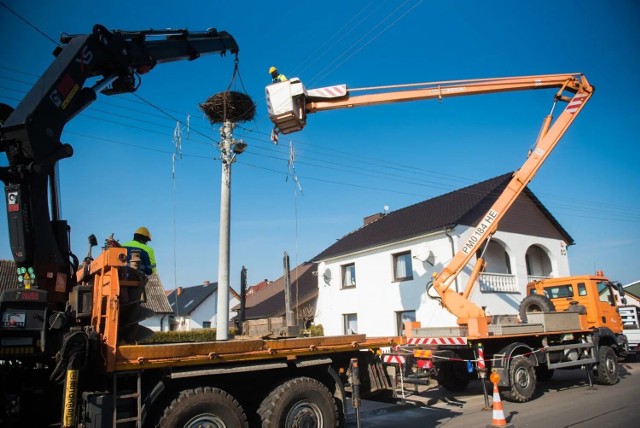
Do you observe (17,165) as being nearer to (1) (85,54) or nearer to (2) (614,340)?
(1) (85,54)

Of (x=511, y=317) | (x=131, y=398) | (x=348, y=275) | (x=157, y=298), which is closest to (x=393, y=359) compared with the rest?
(x=131, y=398)

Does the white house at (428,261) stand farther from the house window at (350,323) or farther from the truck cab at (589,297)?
the truck cab at (589,297)

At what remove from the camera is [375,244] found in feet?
69.8

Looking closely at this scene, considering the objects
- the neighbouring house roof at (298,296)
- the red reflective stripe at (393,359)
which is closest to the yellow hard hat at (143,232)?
the red reflective stripe at (393,359)

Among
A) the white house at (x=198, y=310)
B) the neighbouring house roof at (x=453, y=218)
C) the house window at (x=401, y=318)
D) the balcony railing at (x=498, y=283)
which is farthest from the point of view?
the white house at (x=198, y=310)

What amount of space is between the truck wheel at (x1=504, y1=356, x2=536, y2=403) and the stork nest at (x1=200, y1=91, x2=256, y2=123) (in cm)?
1012

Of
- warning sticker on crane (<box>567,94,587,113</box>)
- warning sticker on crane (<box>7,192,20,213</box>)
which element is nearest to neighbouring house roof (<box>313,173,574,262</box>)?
warning sticker on crane (<box>567,94,587,113</box>)

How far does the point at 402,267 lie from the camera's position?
20453mm

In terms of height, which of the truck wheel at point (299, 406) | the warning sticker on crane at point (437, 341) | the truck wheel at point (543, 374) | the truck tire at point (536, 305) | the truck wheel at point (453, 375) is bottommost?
the truck wheel at point (543, 374)

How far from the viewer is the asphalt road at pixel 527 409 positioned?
8.15 metres

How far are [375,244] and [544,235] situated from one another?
26.0 feet

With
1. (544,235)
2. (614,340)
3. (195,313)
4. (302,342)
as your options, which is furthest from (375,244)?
(195,313)

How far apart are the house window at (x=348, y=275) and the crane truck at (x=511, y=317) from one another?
10.1m

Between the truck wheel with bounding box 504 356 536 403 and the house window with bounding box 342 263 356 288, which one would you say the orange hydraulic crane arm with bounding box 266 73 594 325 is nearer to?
the truck wheel with bounding box 504 356 536 403
